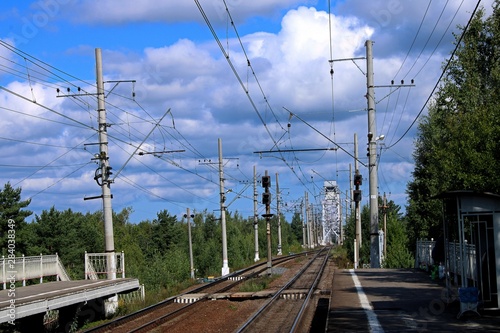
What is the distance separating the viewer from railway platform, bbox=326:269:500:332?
46.0 ft

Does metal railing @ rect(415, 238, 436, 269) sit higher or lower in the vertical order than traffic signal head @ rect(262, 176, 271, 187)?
lower

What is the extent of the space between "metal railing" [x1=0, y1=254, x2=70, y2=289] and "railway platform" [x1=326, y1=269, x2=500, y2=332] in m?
11.1

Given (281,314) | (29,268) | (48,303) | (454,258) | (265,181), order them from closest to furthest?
(48,303)
(454,258)
(281,314)
(29,268)
(265,181)

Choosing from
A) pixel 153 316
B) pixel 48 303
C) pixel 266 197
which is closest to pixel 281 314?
pixel 153 316

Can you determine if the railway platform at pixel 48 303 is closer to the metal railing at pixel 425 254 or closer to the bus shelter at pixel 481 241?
the bus shelter at pixel 481 241

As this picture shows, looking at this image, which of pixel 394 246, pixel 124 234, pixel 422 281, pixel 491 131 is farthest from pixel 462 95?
pixel 124 234

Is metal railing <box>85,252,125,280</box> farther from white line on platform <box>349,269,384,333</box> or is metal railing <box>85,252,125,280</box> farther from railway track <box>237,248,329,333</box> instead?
white line on platform <box>349,269,384,333</box>

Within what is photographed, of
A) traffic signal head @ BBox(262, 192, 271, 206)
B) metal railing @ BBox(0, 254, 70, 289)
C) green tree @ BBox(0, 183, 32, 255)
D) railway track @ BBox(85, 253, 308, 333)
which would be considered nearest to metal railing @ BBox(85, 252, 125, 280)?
metal railing @ BBox(0, 254, 70, 289)

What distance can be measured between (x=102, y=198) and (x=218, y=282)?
37.6 feet

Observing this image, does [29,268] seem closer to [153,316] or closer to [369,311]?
[153,316]

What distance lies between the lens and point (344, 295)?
20688 millimetres

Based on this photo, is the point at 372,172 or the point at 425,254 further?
the point at 372,172

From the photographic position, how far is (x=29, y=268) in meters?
27.9

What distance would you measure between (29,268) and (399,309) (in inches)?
641
